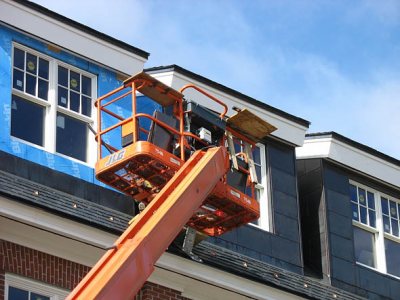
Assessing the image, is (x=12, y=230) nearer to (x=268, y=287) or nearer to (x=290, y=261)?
(x=268, y=287)

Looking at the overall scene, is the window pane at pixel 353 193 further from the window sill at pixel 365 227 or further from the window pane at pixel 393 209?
the window pane at pixel 393 209

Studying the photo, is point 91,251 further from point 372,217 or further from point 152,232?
point 372,217

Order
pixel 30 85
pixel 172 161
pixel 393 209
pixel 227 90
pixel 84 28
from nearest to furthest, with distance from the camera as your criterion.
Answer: pixel 172 161
pixel 30 85
pixel 84 28
pixel 227 90
pixel 393 209

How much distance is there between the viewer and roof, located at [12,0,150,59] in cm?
2445

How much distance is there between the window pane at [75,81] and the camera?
2505 cm

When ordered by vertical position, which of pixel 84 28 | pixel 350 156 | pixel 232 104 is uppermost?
pixel 350 156

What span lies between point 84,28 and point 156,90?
7.56 ft

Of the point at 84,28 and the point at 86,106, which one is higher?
the point at 84,28


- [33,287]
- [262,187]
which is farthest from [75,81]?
[262,187]

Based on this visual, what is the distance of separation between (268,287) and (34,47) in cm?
583

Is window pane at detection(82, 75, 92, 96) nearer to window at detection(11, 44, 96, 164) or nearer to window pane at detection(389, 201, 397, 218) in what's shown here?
window at detection(11, 44, 96, 164)

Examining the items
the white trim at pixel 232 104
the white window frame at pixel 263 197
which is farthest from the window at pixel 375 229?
the white window frame at pixel 263 197

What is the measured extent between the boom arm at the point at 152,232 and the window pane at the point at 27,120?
2925 millimetres

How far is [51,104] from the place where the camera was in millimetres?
24422
